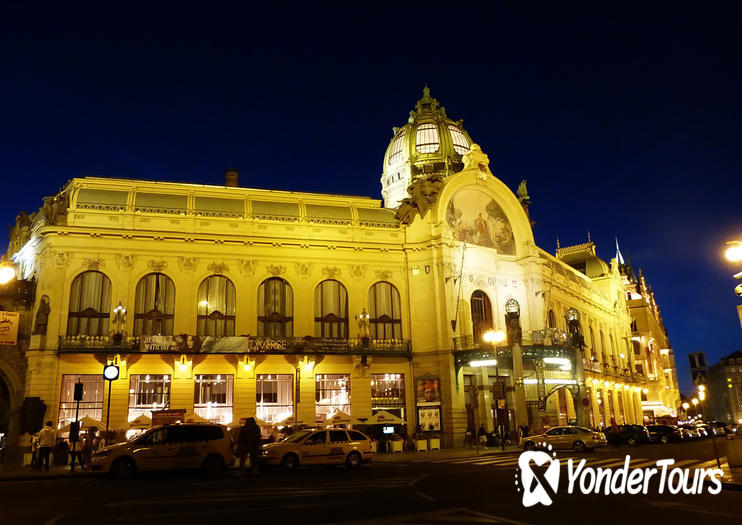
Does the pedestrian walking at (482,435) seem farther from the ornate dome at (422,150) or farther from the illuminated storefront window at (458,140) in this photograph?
the illuminated storefront window at (458,140)

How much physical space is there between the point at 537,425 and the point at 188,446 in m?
26.6

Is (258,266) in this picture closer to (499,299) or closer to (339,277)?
(339,277)

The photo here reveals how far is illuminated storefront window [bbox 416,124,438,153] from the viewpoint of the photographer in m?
61.5

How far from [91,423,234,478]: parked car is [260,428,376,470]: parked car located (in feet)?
5.50

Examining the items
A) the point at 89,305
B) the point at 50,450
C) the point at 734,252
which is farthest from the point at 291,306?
the point at 734,252

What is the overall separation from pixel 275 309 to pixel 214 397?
22.7 ft

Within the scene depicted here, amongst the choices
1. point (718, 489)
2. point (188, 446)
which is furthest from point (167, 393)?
point (718, 489)

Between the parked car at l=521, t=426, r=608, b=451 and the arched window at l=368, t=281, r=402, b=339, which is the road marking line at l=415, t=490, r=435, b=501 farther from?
the arched window at l=368, t=281, r=402, b=339

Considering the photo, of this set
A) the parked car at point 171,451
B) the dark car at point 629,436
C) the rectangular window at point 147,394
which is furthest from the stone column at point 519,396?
the parked car at point 171,451

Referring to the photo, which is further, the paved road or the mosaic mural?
the mosaic mural

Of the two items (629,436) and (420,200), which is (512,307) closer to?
(420,200)

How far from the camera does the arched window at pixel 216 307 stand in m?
40.2

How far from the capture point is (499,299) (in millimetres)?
48688

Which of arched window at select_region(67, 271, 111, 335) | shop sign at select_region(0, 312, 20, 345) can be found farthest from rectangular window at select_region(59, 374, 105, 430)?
shop sign at select_region(0, 312, 20, 345)
